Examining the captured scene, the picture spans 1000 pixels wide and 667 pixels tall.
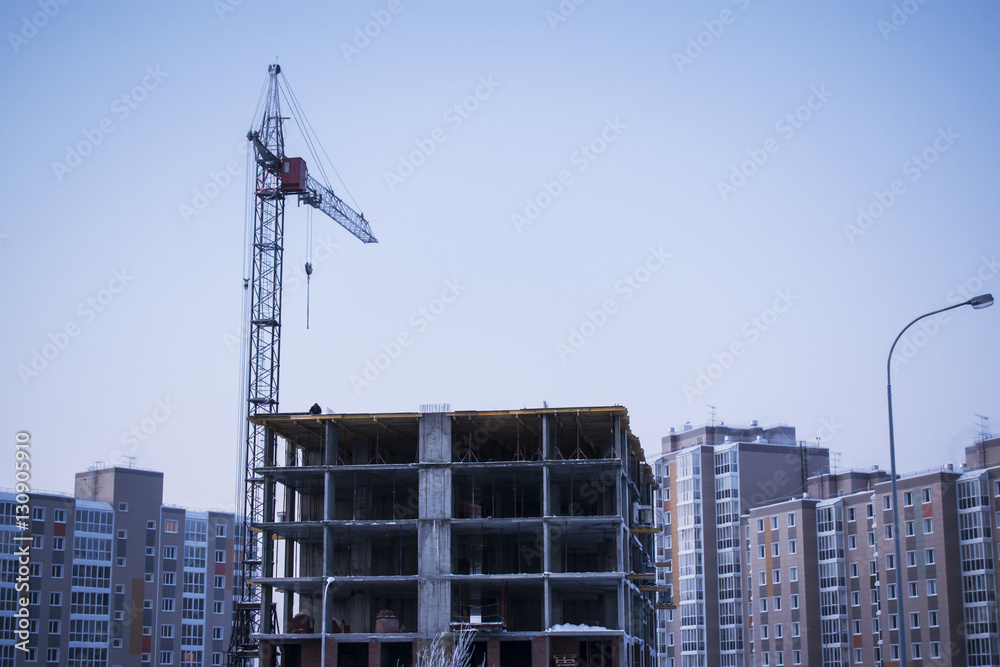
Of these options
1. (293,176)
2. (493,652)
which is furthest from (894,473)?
(293,176)

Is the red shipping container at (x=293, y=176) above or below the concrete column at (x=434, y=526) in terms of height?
above

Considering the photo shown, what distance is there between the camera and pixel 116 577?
418 feet

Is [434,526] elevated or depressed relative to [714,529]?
depressed

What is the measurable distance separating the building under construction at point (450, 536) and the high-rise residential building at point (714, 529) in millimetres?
63985

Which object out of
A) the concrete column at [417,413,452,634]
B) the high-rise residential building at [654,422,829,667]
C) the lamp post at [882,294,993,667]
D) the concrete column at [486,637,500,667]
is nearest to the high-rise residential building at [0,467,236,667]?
the high-rise residential building at [654,422,829,667]

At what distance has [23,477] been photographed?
5425cm

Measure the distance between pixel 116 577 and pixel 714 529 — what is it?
218 feet

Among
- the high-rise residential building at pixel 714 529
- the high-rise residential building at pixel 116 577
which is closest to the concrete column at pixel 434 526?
the high-rise residential building at pixel 116 577

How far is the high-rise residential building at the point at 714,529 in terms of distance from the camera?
13488 centimetres

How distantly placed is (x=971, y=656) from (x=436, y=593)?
58351mm

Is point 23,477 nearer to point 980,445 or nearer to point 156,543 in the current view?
point 156,543

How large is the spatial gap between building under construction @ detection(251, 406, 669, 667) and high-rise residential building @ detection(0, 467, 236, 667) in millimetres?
52517

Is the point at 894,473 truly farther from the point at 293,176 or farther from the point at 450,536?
the point at 293,176

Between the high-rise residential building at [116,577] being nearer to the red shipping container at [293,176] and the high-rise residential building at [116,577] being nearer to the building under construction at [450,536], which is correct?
the red shipping container at [293,176]
